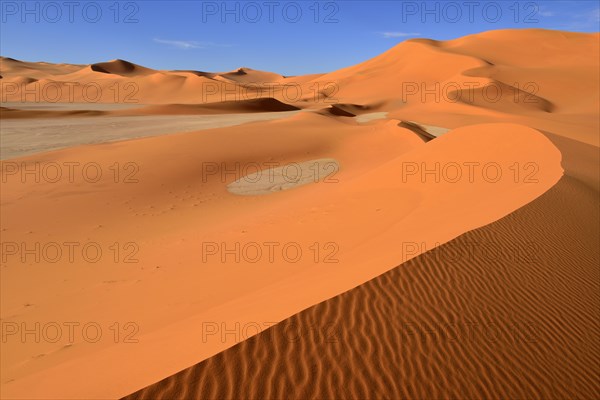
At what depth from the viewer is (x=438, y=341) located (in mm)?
3426

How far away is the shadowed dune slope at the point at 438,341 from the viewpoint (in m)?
2.97

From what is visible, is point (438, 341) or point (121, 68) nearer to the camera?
point (438, 341)

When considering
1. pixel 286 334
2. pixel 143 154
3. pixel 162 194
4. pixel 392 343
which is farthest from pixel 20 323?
pixel 143 154

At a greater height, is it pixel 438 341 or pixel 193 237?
pixel 438 341

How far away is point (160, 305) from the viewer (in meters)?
5.88

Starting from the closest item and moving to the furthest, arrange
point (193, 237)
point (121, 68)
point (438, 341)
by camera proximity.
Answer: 1. point (438, 341)
2. point (193, 237)
3. point (121, 68)

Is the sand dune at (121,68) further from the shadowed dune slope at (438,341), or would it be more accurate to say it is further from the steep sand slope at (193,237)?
the shadowed dune slope at (438,341)

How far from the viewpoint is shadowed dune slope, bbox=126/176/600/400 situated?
9.74ft

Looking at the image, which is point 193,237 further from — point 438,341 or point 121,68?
point 121,68

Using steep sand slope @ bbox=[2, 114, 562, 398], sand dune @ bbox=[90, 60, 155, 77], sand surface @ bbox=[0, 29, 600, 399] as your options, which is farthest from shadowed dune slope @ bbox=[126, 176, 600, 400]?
sand dune @ bbox=[90, 60, 155, 77]

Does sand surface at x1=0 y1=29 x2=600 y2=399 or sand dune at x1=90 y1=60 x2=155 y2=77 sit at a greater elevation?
sand dune at x1=90 y1=60 x2=155 y2=77

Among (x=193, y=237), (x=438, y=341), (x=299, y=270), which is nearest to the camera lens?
(x=438, y=341)

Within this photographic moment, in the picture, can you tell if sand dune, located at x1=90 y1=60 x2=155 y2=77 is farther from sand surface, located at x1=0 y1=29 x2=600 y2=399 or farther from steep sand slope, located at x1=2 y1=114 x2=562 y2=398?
steep sand slope, located at x1=2 y1=114 x2=562 y2=398

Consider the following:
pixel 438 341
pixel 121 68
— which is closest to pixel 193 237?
pixel 438 341
